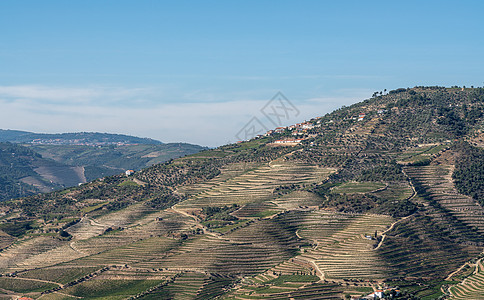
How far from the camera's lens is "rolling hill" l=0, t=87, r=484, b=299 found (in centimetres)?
9956

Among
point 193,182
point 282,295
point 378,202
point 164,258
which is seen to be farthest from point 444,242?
point 193,182

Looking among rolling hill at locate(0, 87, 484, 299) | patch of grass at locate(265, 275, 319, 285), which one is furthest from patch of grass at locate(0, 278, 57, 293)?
patch of grass at locate(265, 275, 319, 285)

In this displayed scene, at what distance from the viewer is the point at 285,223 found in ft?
392

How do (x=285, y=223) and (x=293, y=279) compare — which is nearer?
(x=293, y=279)

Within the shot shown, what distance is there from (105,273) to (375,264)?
43.6 meters

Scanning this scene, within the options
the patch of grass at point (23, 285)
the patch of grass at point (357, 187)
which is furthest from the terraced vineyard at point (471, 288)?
the patch of grass at point (23, 285)

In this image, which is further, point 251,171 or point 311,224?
point 251,171

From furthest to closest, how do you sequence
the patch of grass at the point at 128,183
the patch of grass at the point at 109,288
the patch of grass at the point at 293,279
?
1. the patch of grass at the point at 128,183
2. the patch of grass at the point at 109,288
3. the patch of grass at the point at 293,279

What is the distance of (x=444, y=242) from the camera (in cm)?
11181

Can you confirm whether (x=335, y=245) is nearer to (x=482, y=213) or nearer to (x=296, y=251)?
(x=296, y=251)

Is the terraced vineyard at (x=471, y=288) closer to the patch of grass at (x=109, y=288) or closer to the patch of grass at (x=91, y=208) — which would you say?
the patch of grass at (x=109, y=288)

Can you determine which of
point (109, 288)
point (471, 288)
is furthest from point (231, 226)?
point (471, 288)

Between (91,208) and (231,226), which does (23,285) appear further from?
(91,208)

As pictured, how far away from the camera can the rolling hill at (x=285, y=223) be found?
99562 millimetres
